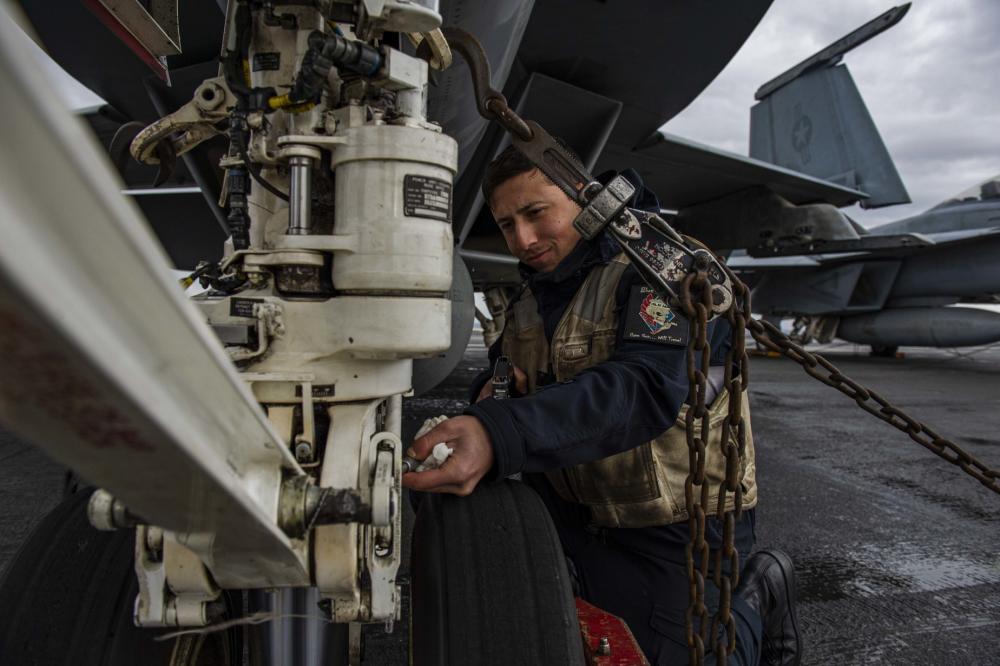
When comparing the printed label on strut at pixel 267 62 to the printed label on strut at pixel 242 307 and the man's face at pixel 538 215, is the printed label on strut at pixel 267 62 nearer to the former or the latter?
the printed label on strut at pixel 242 307

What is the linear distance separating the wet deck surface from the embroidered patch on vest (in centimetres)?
121

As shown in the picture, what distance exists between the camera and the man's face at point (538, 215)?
142cm

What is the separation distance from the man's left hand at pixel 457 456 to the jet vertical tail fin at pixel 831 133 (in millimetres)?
11737

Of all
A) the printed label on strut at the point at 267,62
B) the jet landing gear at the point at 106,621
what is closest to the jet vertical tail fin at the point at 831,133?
the printed label on strut at the point at 267,62

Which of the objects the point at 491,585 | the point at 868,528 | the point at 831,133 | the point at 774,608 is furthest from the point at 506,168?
the point at 831,133

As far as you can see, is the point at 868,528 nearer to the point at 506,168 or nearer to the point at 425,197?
the point at 506,168

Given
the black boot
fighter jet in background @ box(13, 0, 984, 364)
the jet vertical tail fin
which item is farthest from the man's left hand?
the jet vertical tail fin

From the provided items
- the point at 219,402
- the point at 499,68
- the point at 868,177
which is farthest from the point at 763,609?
the point at 868,177

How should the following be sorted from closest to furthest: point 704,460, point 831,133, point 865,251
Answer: point 704,460 → point 865,251 → point 831,133

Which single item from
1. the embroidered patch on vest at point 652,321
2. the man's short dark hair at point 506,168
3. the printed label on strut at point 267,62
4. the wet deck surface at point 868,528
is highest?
the printed label on strut at point 267,62

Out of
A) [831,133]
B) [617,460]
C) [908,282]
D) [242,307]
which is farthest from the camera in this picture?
[831,133]

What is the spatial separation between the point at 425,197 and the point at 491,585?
27.1 inches

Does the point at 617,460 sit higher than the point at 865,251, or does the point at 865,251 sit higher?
the point at 865,251

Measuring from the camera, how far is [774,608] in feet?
5.37
